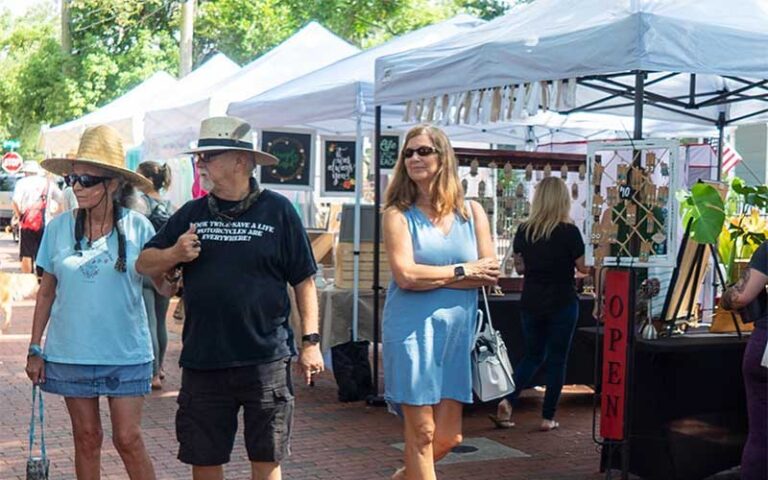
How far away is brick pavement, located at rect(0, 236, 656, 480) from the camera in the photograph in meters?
6.76

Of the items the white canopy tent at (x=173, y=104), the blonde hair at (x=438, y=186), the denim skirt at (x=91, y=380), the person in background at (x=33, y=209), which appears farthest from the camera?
Answer: the person in background at (x=33, y=209)

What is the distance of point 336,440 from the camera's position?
25.1 ft

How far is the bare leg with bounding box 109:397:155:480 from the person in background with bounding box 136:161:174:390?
2883mm

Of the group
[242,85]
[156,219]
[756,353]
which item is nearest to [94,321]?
[756,353]

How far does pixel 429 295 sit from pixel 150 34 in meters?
34.2

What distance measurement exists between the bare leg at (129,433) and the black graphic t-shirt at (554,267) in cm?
352

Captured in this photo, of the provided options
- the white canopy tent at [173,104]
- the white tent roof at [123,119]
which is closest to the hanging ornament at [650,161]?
the white canopy tent at [173,104]

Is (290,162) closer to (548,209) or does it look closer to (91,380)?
(548,209)

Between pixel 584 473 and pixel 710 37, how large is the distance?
9.06 ft

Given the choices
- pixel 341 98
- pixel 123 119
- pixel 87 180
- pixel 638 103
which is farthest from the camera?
pixel 123 119

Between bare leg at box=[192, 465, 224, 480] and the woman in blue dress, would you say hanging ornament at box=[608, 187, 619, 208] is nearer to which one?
the woman in blue dress

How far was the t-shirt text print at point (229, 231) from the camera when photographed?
4328mm

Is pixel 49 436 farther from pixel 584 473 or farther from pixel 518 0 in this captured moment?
pixel 518 0

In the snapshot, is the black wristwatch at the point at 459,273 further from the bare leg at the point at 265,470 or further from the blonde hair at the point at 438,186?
the bare leg at the point at 265,470
